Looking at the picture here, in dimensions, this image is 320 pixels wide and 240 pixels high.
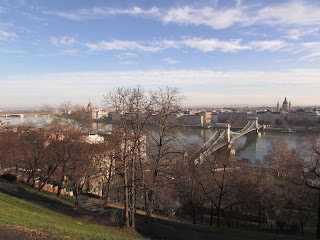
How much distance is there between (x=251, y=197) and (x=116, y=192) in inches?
171

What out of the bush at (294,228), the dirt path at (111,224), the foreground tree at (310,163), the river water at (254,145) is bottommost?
the river water at (254,145)

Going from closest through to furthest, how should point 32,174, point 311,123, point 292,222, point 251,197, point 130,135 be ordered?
point 130,135, point 251,197, point 292,222, point 32,174, point 311,123

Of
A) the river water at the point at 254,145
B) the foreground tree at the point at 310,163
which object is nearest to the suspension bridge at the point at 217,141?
the river water at the point at 254,145

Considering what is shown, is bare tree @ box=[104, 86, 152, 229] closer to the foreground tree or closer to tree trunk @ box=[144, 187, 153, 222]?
tree trunk @ box=[144, 187, 153, 222]

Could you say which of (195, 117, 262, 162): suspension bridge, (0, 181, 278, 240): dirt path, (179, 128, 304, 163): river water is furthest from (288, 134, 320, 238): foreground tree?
(179, 128, 304, 163): river water

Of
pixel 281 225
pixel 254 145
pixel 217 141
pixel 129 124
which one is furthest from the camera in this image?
pixel 254 145

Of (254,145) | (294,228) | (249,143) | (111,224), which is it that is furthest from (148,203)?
(249,143)

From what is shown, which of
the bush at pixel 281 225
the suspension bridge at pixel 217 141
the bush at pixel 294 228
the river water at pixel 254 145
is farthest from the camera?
the river water at pixel 254 145

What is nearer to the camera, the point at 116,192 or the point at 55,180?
the point at 116,192

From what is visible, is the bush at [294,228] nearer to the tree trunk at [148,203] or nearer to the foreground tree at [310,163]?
the foreground tree at [310,163]

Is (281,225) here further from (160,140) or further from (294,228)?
(160,140)

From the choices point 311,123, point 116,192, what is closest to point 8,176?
point 116,192

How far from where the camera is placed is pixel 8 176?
849cm

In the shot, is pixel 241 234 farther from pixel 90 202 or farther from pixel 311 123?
pixel 311 123
